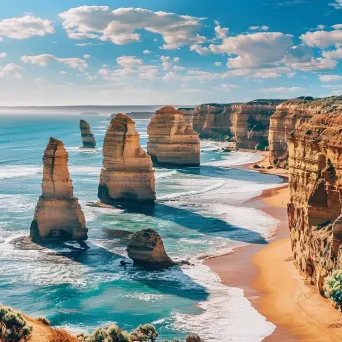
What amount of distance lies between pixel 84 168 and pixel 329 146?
6174 centimetres

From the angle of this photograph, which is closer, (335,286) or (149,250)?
(335,286)

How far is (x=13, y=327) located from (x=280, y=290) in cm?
1772

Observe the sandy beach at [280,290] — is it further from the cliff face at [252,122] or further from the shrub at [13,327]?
the cliff face at [252,122]

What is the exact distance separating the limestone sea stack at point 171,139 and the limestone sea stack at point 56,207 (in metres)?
46.0

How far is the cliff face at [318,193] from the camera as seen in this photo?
29.1 meters

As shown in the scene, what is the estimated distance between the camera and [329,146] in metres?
30.0

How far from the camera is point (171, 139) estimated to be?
87125mm

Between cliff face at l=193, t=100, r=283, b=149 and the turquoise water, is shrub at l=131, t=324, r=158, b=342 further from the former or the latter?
cliff face at l=193, t=100, r=283, b=149

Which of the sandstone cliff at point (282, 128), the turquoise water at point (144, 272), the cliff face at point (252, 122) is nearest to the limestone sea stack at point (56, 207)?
the turquoise water at point (144, 272)

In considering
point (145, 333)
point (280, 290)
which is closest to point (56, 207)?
point (280, 290)

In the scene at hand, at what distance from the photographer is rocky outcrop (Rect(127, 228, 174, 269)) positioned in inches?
1372

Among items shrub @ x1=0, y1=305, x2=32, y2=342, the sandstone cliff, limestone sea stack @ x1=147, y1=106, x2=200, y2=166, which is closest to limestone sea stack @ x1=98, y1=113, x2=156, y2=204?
limestone sea stack @ x1=147, y1=106, x2=200, y2=166

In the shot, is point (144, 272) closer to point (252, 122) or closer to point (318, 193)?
point (318, 193)

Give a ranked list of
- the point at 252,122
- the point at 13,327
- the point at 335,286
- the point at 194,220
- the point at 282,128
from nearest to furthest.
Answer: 1. the point at 13,327
2. the point at 335,286
3. the point at 194,220
4. the point at 282,128
5. the point at 252,122
